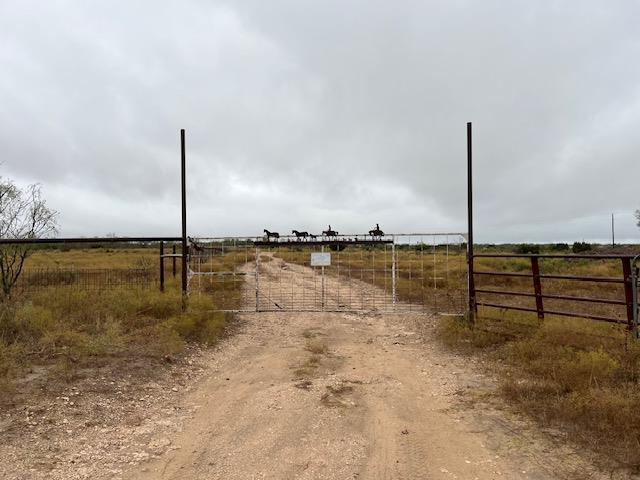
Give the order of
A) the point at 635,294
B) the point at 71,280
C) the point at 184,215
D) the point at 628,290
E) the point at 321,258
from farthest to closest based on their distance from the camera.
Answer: the point at 71,280
the point at 321,258
the point at 184,215
the point at 628,290
the point at 635,294

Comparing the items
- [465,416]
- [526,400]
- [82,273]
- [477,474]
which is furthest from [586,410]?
[82,273]

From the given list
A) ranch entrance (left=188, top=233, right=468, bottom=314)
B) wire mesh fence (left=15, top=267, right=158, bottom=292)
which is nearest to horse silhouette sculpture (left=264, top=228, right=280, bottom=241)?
ranch entrance (left=188, top=233, right=468, bottom=314)

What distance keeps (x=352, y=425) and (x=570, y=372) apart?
10.5 ft

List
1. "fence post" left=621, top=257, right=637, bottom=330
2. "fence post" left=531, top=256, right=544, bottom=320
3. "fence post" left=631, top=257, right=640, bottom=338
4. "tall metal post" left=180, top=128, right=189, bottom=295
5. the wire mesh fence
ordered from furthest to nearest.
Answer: the wire mesh fence < "tall metal post" left=180, top=128, right=189, bottom=295 < "fence post" left=531, top=256, right=544, bottom=320 < "fence post" left=621, top=257, right=637, bottom=330 < "fence post" left=631, top=257, right=640, bottom=338

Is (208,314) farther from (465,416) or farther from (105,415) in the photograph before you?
(465,416)

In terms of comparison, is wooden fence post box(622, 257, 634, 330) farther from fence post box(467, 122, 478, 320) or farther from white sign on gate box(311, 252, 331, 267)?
white sign on gate box(311, 252, 331, 267)

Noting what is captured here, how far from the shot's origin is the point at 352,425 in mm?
5199

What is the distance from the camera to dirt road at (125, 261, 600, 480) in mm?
4188

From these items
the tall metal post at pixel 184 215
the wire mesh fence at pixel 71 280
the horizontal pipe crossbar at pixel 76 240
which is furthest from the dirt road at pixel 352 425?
the wire mesh fence at pixel 71 280

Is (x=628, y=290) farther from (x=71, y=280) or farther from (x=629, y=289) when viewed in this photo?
(x=71, y=280)

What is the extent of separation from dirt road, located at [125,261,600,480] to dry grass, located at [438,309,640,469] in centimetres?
35

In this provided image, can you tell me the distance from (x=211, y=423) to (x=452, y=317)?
7059 millimetres

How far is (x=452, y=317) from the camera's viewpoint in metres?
10.9

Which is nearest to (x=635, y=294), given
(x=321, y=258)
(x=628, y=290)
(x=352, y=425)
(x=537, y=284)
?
(x=628, y=290)
